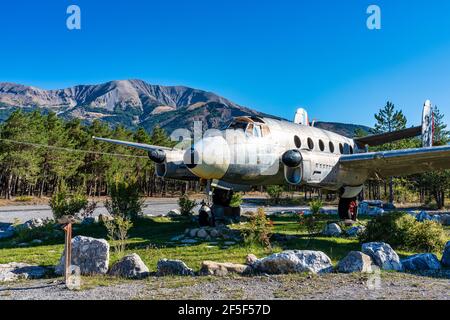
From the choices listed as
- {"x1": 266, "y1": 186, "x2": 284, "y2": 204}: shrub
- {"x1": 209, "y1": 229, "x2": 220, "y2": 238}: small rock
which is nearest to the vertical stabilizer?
{"x1": 209, "y1": 229, "x2": 220, "y2": 238}: small rock

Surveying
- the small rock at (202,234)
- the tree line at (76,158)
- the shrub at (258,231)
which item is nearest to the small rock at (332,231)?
the shrub at (258,231)

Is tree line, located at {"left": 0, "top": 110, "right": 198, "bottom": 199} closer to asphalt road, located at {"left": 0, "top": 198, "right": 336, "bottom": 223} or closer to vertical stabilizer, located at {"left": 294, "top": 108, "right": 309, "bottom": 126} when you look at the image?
asphalt road, located at {"left": 0, "top": 198, "right": 336, "bottom": 223}

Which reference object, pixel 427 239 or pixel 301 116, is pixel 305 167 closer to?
pixel 427 239

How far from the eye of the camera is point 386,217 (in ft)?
40.5

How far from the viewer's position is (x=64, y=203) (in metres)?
18.5

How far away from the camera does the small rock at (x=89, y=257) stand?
27.0ft

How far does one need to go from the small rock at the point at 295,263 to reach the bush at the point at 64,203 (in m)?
13.3

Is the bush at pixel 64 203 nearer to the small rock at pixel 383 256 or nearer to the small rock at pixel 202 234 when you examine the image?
the small rock at pixel 202 234

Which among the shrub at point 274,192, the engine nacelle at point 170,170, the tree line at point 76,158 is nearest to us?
the engine nacelle at point 170,170

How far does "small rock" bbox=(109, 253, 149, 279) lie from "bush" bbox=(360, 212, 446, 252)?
779 cm
